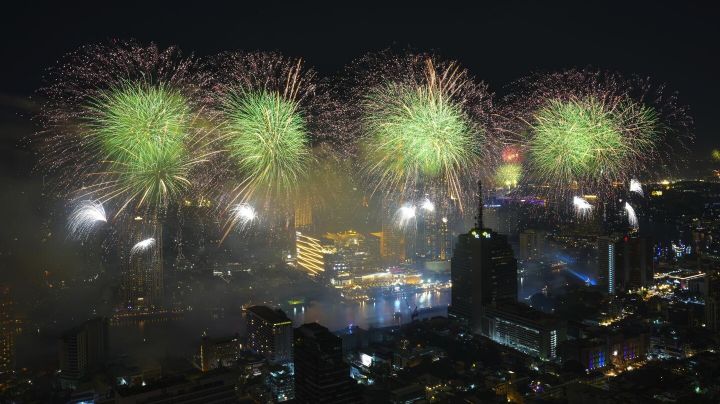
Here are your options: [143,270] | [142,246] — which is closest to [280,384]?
[142,246]

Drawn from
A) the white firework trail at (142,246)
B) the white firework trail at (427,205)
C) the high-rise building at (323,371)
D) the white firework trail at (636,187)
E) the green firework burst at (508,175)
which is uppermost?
the green firework burst at (508,175)

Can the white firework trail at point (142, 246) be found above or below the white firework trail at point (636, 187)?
below

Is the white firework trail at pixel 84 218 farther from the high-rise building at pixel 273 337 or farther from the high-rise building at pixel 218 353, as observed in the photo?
the high-rise building at pixel 273 337

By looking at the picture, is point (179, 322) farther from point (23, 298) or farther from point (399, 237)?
point (399, 237)

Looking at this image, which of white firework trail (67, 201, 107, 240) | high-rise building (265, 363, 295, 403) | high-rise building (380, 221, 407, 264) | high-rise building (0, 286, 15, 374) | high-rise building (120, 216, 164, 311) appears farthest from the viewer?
high-rise building (380, 221, 407, 264)

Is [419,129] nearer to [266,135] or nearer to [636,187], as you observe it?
[266,135]

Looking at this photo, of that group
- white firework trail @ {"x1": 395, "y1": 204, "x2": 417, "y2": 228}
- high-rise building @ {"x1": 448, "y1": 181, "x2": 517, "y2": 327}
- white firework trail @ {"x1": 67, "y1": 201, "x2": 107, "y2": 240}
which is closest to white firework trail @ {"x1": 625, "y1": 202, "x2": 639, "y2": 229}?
high-rise building @ {"x1": 448, "y1": 181, "x2": 517, "y2": 327}

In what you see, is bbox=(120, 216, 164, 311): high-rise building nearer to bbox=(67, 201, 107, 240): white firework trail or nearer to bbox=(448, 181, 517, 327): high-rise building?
bbox=(67, 201, 107, 240): white firework trail

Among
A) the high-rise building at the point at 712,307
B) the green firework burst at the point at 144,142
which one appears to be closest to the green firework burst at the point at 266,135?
the green firework burst at the point at 144,142
